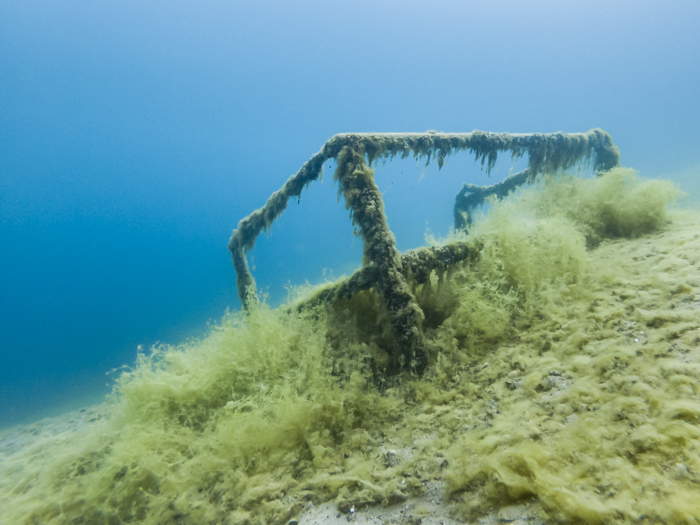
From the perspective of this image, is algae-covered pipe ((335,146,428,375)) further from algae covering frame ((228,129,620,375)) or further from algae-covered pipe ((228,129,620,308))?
algae-covered pipe ((228,129,620,308))

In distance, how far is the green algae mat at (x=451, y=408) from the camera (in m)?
2.05

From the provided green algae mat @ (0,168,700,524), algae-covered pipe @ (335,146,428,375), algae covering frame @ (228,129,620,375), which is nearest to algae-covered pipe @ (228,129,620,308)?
algae covering frame @ (228,129,620,375)

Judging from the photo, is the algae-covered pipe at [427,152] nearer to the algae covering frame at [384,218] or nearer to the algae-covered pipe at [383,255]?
A: the algae covering frame at [384,218]

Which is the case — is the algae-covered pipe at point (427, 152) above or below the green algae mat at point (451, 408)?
above

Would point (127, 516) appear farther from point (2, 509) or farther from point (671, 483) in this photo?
point (671, 483)

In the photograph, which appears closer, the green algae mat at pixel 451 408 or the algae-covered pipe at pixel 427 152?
the green algae mat at pixel 451 408

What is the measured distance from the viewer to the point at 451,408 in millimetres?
3293

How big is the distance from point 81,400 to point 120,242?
100 m

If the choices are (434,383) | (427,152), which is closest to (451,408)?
(434,383)

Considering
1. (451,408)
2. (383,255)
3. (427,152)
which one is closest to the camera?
(451,408)

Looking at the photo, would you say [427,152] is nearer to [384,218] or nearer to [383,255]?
[384,218]

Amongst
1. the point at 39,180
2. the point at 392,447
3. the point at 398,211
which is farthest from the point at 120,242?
the point at 392,447

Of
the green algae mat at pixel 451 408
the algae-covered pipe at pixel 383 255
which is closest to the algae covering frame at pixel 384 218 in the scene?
the algae-covered pipe at pixel 383 255

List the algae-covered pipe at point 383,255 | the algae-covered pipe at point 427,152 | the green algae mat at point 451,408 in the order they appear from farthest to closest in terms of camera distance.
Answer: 1. the algae-covered pipe at point 427,152
2. the algae-covered pipe at point 383,255
3. the green algae mat at point 451,408
